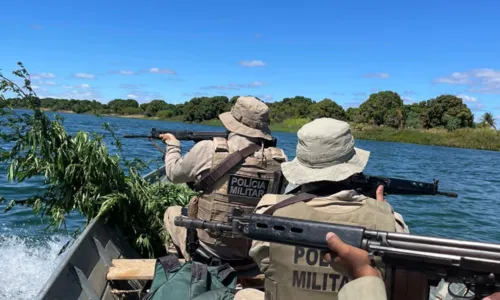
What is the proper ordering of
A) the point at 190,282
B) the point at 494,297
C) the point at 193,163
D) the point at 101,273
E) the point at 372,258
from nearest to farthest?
the point at 494,297 → the point at 372,258 → the point at 190,282 → the point at 193,163 → the point at 101,273

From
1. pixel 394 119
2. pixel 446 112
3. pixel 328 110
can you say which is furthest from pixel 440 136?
pixel 328 110

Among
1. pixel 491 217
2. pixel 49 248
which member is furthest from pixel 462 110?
pixel 49 248

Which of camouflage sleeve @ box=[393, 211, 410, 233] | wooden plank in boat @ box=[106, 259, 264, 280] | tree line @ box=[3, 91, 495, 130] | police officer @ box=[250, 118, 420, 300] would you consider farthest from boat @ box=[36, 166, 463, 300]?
tree line @ box=[3, 91, 495, 130]

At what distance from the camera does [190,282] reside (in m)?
4.04

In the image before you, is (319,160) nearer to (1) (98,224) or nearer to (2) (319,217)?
(2) (319,217)

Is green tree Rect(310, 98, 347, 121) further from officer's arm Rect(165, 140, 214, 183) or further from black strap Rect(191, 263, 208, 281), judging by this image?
black strap Rect(191, 263, 208, 281)

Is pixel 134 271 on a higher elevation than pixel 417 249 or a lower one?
lower

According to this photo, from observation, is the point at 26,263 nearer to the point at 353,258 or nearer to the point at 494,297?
the point at 353,258

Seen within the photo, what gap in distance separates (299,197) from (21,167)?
386 cm

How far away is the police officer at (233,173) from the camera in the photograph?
189 inches

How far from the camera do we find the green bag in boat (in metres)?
3.94

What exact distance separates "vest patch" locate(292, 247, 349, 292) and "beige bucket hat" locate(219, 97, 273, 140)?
227 cm

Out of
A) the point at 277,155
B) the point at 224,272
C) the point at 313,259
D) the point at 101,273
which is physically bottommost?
the point at 101,273

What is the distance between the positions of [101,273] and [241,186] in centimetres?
174
